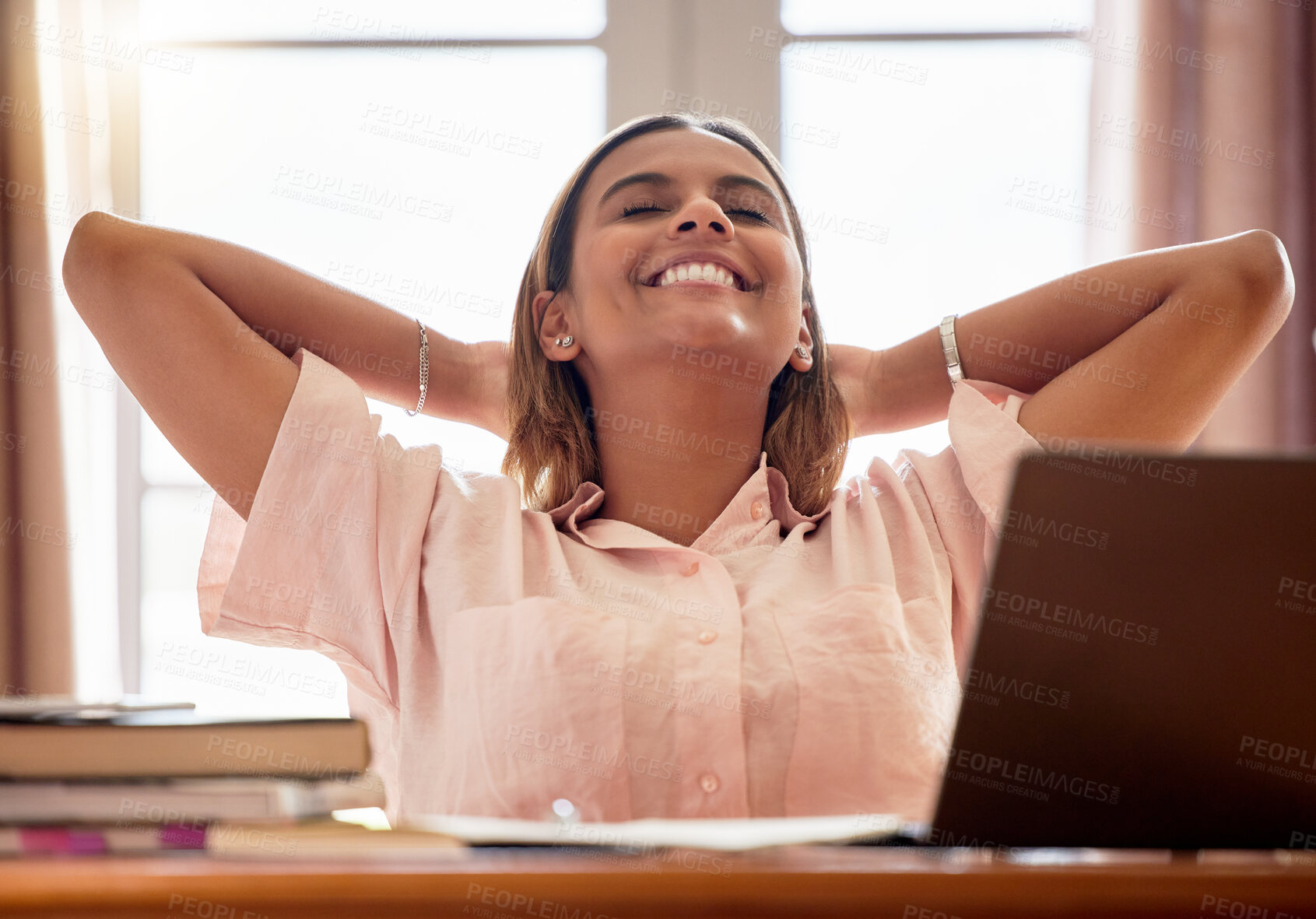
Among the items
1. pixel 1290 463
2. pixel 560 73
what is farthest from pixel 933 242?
pixel 1290 463

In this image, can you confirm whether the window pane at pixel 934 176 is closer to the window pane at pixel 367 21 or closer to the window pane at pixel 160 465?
the window pane at pixel 367 21

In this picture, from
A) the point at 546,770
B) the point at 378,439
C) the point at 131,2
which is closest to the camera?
the point at 546,770

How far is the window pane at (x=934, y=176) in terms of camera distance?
217cm

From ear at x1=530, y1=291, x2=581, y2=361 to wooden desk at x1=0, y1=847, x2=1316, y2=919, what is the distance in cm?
101

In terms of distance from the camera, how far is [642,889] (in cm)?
32

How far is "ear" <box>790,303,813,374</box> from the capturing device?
1.34 m

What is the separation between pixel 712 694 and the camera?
92 centimetres

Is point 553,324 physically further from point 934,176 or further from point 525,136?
point 934,176

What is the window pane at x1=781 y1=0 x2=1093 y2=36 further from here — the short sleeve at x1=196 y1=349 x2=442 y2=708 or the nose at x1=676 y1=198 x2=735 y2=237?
the short sleeve at x1=196 y1=349 x2=442 y2=708

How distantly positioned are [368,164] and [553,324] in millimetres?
1126

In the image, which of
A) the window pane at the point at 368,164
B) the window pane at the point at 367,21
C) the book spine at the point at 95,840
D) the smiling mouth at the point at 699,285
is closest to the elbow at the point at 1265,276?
the smiling mouth at the point at 699,285

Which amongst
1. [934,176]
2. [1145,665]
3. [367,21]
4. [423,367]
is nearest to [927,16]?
[934,176]

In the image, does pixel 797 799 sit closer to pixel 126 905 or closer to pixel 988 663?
pixel 988 663

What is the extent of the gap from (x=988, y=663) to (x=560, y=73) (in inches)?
80.8
